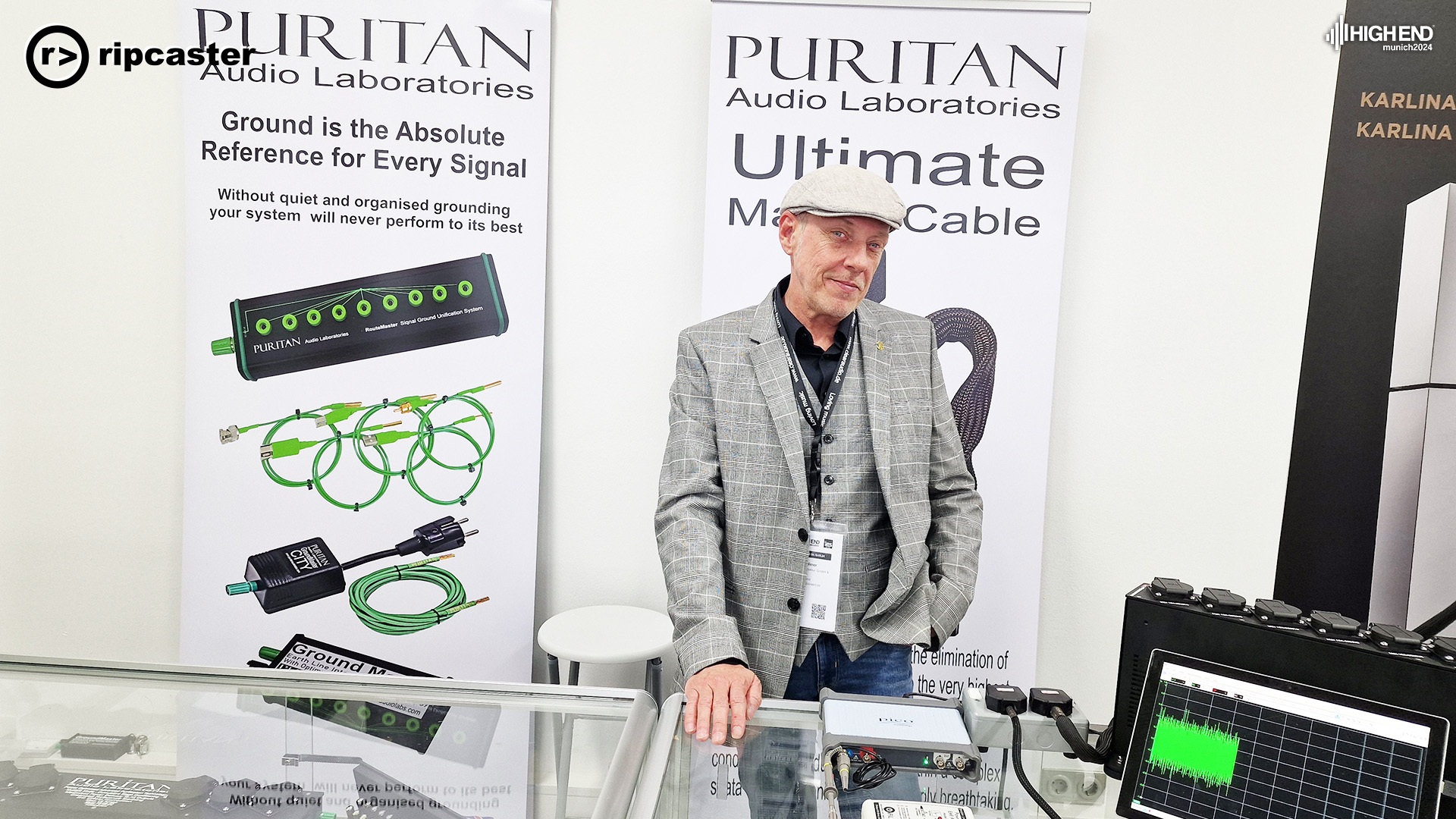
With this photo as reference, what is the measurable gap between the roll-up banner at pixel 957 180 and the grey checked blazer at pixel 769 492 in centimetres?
104

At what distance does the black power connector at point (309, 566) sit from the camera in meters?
3.03

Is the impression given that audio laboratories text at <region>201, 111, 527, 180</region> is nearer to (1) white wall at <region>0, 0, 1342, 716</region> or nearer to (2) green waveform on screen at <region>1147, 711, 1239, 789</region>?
(1) white wall at <region>0, 0, 1342, 716</region>

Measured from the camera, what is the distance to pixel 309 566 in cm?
304

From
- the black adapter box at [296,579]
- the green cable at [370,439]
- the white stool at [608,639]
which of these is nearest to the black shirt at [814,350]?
the white stool at [608,639]

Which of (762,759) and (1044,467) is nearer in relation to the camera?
(762,759)

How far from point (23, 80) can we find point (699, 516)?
312 cm

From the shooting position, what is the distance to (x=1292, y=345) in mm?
3021

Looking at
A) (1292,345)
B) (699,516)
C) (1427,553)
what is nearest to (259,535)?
(699,516)

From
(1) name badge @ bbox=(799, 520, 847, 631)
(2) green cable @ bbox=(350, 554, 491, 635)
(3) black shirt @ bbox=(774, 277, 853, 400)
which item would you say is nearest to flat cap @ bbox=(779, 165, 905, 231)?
(3) black shirt @ bbox=(774, 277, 853, 400)

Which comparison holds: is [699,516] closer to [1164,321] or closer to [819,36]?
[819,36]

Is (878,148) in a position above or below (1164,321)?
above

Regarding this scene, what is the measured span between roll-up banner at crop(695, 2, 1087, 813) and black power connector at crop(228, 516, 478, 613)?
1.26 m

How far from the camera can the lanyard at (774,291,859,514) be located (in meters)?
1.86

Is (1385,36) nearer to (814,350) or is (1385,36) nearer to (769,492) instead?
(814,350)
